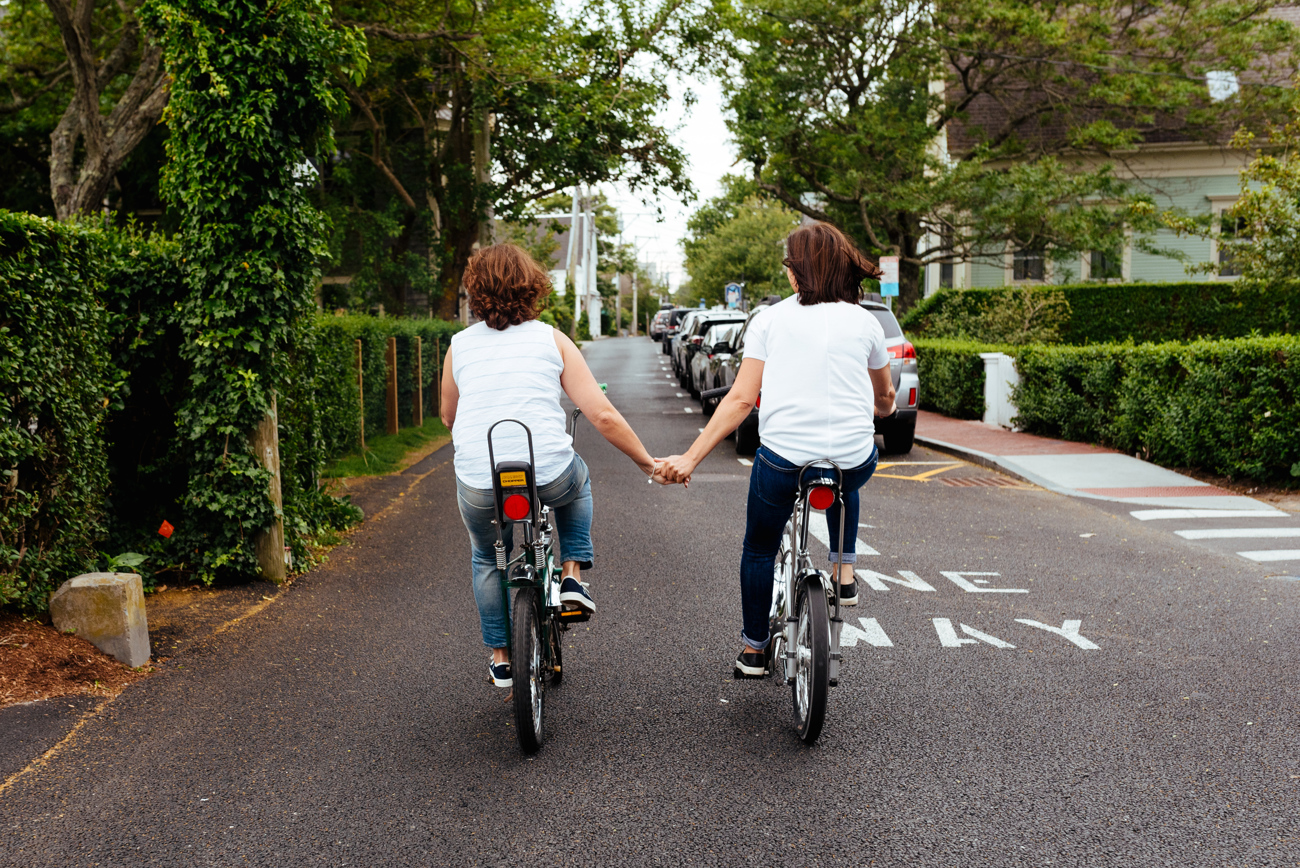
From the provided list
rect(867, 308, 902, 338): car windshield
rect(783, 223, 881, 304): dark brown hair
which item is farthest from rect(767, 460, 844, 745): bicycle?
Result: rect(867, 308, 902, 338): car windshield

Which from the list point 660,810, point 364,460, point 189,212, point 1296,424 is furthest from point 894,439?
point 660,810

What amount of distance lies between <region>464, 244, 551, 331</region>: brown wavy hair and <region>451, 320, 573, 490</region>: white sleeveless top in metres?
0.06

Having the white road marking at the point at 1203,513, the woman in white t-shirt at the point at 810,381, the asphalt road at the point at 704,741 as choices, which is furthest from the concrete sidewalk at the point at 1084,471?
the woman in white t-shirt at the point at 810,381

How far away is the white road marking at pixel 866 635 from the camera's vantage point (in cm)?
552

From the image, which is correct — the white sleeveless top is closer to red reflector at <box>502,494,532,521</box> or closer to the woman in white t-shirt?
red reflector at <box>502,494,532,521</box>

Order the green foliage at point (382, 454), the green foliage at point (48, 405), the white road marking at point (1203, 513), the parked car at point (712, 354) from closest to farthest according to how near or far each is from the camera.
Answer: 1. the green foliage at point (48, 405)
2. the white road marking at point (1203, 513)
3. the green foliage at point (382, 454)
4. the parked car at point (712, 354)

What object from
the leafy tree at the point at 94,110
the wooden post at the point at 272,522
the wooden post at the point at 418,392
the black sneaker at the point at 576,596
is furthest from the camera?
the wooden post at the point at 418,392

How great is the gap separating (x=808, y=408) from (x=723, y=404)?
14.1 inches

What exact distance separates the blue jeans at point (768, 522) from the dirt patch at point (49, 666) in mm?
2890

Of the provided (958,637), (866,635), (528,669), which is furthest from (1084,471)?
(528,669)

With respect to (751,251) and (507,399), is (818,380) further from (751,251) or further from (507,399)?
(751,251)

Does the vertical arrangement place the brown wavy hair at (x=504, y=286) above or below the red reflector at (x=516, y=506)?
above

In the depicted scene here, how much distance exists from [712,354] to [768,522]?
12322mm

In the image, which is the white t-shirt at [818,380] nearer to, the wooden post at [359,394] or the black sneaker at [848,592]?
the black sneaker at [848,592]
